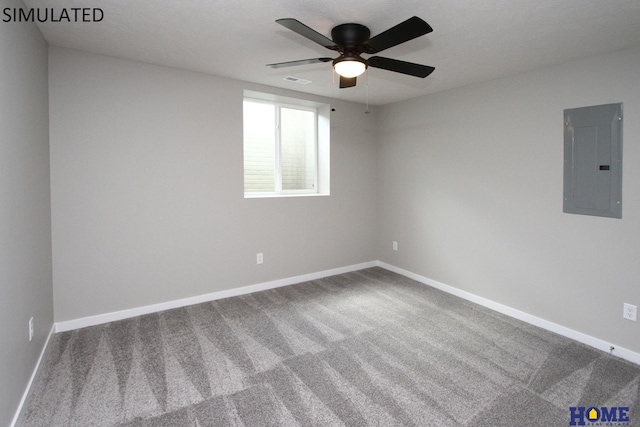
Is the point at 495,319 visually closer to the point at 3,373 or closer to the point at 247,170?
the point at 247,170

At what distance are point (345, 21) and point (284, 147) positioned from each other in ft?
7.53

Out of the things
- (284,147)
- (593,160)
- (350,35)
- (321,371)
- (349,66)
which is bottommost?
(321,371)

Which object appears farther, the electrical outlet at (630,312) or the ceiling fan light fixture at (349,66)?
the electrical outlet at (630,312)

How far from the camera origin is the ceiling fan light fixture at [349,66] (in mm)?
2168

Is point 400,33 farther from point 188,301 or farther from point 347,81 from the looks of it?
point 188,301

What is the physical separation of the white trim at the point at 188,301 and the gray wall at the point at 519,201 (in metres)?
1.21

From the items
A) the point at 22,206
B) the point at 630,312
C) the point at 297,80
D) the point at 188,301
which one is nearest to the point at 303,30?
the point at 297,80

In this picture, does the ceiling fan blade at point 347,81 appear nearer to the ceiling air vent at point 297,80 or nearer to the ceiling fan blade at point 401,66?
the ceiling fan blade at point 401,66

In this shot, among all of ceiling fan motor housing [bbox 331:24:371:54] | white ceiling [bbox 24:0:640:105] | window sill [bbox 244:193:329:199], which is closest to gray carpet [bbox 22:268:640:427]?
window sill [bbox 244:193:329:199]

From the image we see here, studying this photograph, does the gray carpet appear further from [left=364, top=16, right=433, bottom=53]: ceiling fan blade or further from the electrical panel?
[left=364, top=16, right=433, bottom=53]: ceiling fan blade

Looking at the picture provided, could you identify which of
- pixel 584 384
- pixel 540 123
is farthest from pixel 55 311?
pixel 540 123

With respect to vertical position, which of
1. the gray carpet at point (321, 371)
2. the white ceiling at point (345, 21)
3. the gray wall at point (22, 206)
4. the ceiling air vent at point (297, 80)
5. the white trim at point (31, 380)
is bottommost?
the gray carpet at point (321, 371)

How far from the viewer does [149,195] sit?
323 cm

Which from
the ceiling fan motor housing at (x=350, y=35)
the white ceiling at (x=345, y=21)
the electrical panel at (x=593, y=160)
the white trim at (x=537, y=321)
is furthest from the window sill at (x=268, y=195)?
the electrical panel at (x=593, y=160)
